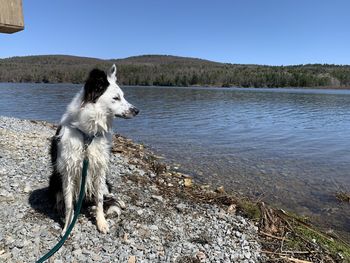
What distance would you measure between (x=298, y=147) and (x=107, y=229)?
14.0 metres

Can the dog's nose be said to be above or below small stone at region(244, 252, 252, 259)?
above

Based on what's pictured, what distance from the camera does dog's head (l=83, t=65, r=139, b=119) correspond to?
15.6ft

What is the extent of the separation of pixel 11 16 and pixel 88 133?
189 centimetres

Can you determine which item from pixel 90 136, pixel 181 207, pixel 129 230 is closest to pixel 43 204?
pixel 129 230

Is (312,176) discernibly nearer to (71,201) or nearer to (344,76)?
(71,201)

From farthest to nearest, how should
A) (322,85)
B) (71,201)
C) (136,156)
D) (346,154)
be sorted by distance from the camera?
1. (322,85)
2. (346,154)
3. (136,156)
4. (71,201)

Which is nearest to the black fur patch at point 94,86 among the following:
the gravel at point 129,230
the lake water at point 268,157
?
the gravel at point 129,230

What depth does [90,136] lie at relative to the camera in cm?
A: 500

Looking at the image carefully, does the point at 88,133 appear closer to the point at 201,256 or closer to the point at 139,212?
the point at 139,212

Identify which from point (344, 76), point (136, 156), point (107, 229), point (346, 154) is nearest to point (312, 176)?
point (346, 154)

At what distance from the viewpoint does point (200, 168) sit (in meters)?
12.2

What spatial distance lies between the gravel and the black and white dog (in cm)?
31

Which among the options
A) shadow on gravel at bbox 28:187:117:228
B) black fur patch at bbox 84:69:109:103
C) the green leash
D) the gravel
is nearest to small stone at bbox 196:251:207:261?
the gravel

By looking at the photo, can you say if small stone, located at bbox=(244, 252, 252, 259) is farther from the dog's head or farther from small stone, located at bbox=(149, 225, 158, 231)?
the dog's head
